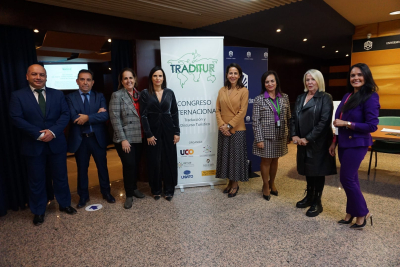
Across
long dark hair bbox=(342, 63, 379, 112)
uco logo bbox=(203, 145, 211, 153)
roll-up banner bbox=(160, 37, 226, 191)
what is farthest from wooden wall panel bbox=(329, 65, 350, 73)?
long dark hair bbox=(342, 63, 379, 112)

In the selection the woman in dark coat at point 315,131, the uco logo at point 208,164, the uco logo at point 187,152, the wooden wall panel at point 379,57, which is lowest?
the uco logo at point 208,164

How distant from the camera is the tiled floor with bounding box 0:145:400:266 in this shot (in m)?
2.20

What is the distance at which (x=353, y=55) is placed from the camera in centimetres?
626

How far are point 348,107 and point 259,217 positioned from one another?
1482 mm

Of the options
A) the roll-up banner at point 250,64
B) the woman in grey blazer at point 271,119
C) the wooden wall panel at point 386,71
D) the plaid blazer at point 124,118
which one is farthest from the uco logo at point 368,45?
the plaid blazer at point 124,118

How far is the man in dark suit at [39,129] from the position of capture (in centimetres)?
270

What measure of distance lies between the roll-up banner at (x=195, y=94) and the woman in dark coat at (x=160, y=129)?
0.98 ft

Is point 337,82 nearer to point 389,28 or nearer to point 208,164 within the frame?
point 389,28

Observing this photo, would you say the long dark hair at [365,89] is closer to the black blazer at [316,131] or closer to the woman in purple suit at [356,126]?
the woman in purple suit at [356,126]

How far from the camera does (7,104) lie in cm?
309

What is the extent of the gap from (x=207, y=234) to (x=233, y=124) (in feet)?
4.51

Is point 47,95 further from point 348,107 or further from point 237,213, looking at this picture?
point 348,107

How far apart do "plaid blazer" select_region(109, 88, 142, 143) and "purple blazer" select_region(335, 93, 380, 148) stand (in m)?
2.32

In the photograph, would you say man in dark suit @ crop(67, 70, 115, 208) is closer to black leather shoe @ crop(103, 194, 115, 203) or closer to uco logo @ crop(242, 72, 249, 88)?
black leather shoe @ crop(103, 194, 115, 203)
